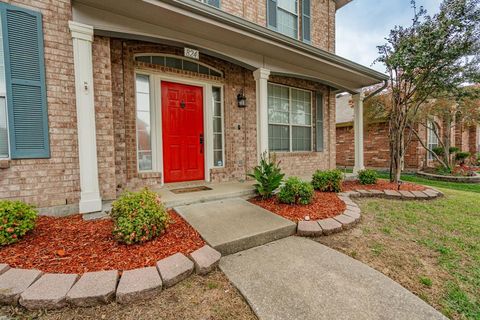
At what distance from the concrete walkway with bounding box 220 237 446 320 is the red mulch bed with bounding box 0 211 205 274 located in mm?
610

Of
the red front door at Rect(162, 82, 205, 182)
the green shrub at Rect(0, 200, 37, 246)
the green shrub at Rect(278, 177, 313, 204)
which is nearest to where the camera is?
the green shrub at Rect(0, 200, 37, 246)

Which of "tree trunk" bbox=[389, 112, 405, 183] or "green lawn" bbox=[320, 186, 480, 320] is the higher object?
"tree trunk" bbox=[389, 112, 405, 183]

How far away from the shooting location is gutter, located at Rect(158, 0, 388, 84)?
3088 millimetres

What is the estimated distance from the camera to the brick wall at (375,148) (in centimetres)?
935

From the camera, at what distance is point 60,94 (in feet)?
9.72

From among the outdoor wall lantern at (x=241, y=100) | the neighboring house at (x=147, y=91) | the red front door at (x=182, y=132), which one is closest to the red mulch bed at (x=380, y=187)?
the neighboring house at (x=147, y=91)

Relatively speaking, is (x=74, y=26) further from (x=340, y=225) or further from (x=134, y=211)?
(x=340, y=225)

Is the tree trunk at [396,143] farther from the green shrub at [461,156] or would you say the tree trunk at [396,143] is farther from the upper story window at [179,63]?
the green shrub at [461,156]

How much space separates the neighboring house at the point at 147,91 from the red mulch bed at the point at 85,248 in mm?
514

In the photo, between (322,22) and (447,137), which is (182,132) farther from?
(447,137)

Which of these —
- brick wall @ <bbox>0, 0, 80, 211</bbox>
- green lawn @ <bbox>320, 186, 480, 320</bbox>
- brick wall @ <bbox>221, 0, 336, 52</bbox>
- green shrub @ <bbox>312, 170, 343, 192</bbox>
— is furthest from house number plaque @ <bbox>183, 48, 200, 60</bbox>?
green lawn @ <bbox>320, 186, 480, 320</bbox>

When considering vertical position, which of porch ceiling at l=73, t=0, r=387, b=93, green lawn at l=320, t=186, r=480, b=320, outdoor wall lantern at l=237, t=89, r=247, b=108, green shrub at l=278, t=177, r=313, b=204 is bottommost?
green lawn at l=320, t=186, r=480, b=320

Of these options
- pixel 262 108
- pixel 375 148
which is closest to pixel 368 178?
pixel 262 108

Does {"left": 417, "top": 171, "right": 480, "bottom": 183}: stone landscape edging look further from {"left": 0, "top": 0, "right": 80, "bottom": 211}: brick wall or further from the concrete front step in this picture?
{"left": 0, "top": 0, "right": 80, "bottom": 211}: brick wall
